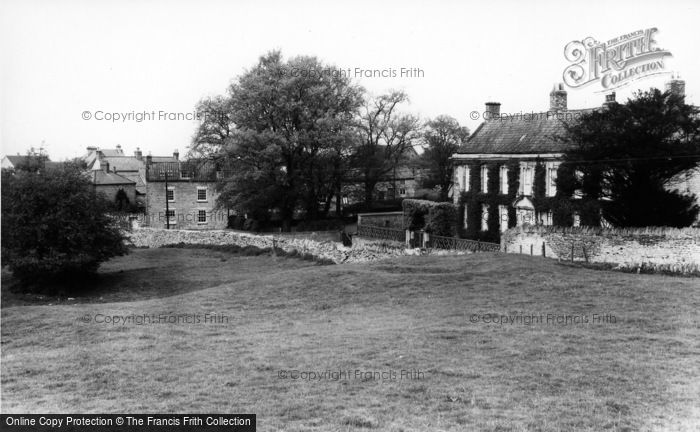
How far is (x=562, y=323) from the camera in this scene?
18547 mm

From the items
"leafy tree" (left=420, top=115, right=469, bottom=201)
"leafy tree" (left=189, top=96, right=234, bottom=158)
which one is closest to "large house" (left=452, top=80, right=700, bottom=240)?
"leafy tree" (left=420, top=115, right=469, bottom=201)

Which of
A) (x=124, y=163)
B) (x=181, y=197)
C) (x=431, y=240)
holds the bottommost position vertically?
(x=431, y=240)

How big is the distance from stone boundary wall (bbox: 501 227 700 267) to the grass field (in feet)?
5.54

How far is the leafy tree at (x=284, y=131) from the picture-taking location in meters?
46.3

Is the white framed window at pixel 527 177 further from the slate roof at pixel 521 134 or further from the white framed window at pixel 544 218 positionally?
the white framed window at pixel 544 218

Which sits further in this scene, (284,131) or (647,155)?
(284,131)

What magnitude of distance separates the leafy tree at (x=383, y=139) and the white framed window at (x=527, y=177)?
1590cm

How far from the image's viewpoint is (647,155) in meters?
27.4

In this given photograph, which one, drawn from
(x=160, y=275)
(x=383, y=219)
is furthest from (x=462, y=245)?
(x=383, y=219)

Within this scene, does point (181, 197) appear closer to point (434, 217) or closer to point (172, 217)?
point (172, 217)

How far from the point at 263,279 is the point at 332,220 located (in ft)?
81.5

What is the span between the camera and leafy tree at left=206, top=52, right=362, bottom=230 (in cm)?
4628

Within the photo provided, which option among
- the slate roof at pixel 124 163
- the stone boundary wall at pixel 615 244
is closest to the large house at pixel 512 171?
the stone boundary wall at pixel 615 244

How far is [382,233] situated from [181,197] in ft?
87.1
